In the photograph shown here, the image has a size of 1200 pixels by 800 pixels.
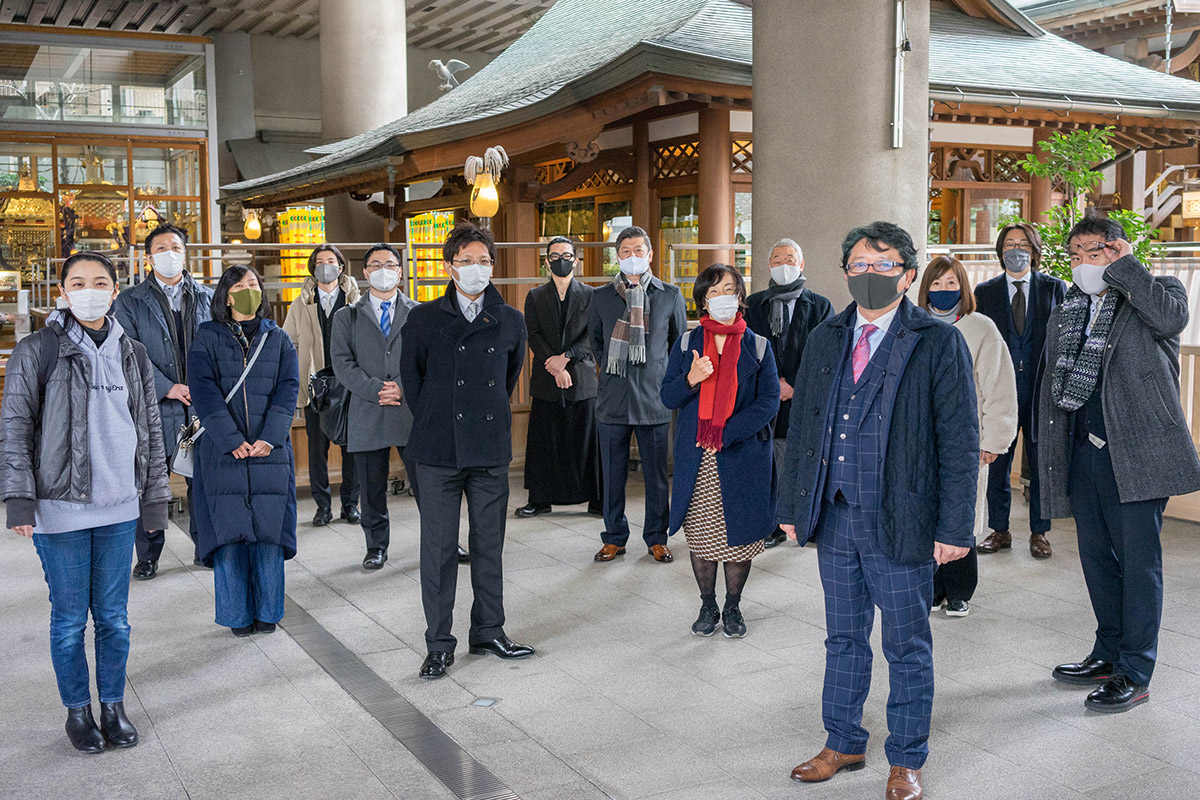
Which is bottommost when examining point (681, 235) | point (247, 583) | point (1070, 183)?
point (247, 583)

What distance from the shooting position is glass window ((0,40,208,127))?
21922 mm

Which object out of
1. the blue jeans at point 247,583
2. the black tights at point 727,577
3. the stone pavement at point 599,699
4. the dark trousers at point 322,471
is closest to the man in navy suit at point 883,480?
the stone pavement at point 599,699

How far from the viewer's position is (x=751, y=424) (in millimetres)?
5121

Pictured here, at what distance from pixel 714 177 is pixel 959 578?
6.07 metres

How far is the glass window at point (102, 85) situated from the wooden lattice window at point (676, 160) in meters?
14.9

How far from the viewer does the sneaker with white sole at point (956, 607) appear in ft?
18.1

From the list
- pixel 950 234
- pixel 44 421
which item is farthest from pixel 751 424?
pixel 950 234

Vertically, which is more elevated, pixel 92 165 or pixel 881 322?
pixel 92 165

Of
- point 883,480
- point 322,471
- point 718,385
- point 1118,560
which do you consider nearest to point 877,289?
point 883,480

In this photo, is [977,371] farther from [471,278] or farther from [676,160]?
[676,160]

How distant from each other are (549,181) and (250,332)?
9048 millimetres

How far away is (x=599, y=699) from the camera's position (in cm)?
455

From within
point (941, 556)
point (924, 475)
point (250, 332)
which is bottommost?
point (941, 556)

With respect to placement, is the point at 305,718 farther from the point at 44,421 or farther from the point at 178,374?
the point at 178,374
